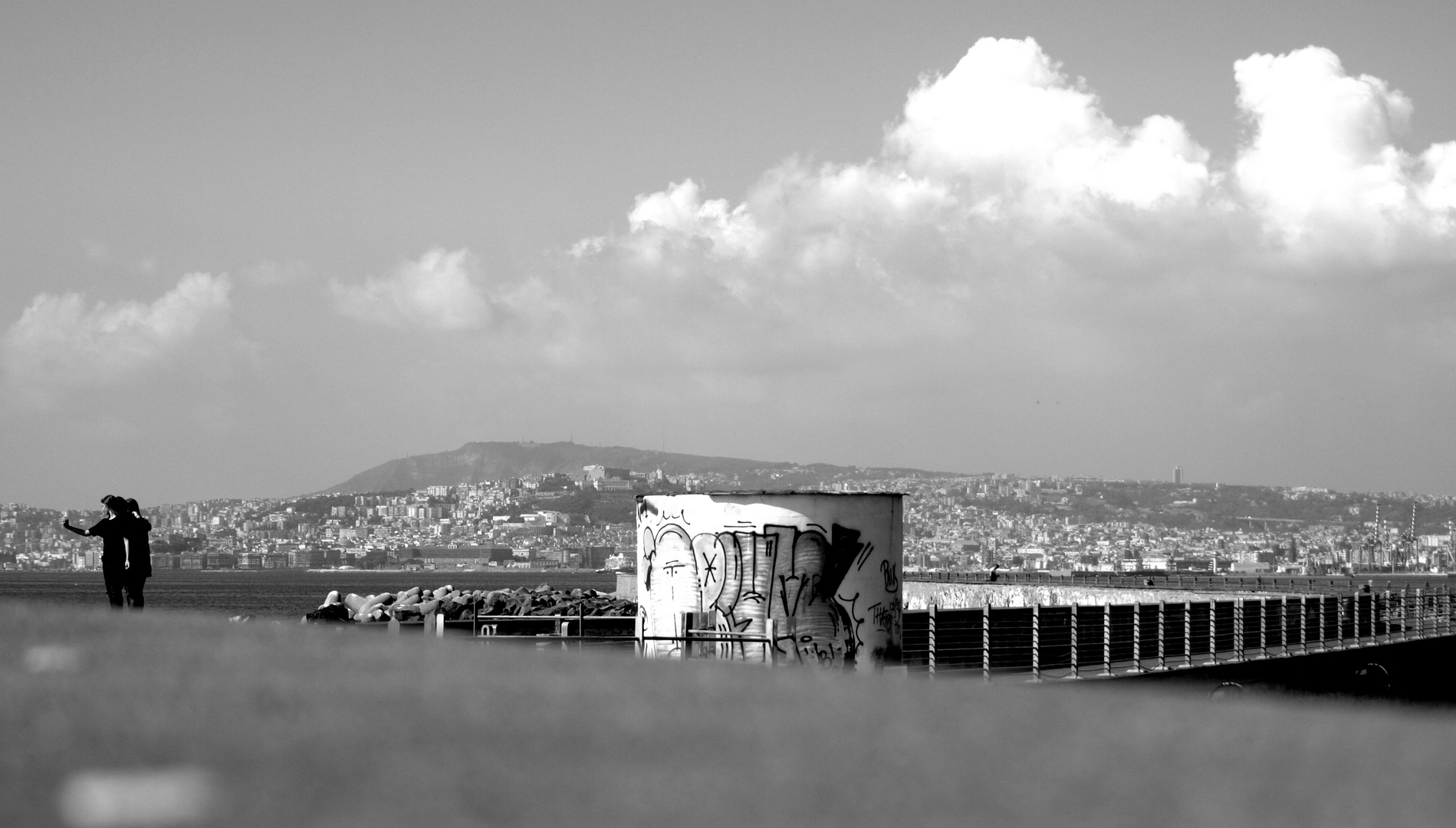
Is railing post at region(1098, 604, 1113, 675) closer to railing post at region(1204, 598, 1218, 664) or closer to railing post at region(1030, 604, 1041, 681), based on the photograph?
railing post at region(1030, 604, 1041, 681)

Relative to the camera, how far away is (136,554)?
1800 centimetres

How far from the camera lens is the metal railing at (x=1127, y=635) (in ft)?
73.2

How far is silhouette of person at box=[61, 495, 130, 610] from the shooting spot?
18.1 metres

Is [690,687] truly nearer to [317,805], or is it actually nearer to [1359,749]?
[317,805]

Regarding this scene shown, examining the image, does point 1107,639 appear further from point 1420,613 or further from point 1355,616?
point 1420,613

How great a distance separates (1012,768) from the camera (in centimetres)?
376

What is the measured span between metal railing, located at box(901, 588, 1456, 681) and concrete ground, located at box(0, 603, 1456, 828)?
52.2ft

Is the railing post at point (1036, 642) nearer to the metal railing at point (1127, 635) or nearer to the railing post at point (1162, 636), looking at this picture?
the metal railing at point (1127, 635)

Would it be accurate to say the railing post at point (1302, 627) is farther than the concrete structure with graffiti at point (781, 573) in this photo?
Yes

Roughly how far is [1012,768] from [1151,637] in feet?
81.9

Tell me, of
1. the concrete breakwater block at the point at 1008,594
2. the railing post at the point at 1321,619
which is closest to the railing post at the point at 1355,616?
the railing post at the point at 1321,619

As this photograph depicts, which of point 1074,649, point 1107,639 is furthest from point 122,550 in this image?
point 1107,639

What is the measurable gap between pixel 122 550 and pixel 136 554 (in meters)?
0.24

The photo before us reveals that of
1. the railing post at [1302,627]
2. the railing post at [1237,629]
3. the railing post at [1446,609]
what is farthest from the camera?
the railing post at [1446,609]
